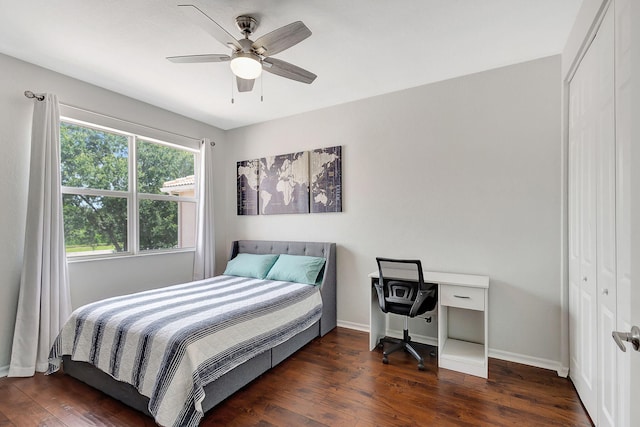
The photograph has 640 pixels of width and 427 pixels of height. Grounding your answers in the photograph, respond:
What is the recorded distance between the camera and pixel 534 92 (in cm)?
248

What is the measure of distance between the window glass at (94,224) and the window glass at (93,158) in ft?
0.51

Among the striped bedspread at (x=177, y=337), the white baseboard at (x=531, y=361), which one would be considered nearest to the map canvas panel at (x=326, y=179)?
the striped bedspread at (x=177, y=337)

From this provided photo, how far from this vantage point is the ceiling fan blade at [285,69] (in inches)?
78.0

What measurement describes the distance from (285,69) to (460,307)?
239cm

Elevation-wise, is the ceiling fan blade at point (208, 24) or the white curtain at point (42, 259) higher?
the ceiling fan blade at point (208, 24)

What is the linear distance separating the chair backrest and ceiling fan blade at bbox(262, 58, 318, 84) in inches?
63.6

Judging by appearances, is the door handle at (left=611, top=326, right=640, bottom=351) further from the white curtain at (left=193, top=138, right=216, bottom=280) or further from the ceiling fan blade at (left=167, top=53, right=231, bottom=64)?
the white curtain at (left=193, top=138, right=216, bottom=280)

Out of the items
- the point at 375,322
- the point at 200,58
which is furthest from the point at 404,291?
the point at 200,58

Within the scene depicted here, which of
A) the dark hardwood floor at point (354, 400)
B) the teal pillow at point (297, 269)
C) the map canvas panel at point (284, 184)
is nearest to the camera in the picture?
the dark hardwood floor at point (354, 400)

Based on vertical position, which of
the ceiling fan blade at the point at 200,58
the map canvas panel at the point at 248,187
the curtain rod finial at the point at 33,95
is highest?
the ceiling fan blade at the point at 200,58

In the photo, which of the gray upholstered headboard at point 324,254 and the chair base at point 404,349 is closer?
the chair base at point 404,349

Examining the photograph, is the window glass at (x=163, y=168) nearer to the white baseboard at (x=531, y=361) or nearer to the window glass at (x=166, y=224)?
the window glass at (x=166, y=224)

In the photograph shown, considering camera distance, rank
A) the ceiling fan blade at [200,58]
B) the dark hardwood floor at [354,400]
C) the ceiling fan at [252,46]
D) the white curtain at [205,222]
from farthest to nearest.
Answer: the white curtain at [205,222] → the ceiling fan blade at [200,58] → the dark hardwood floor at [354,400] → the ceiling fan at [252,46]

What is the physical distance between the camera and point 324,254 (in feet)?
11.1
